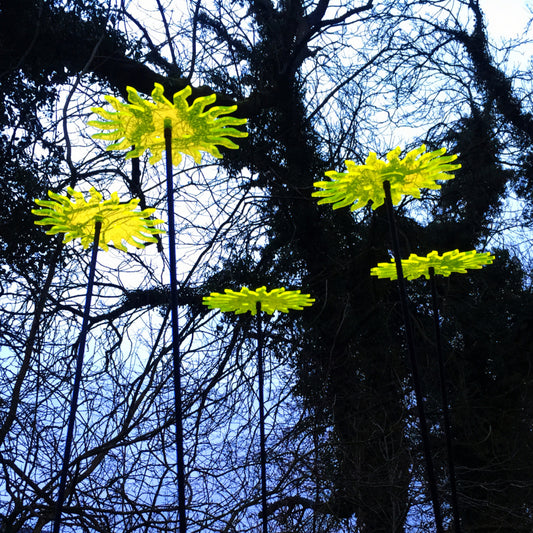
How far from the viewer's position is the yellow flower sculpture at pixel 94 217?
3.22ft

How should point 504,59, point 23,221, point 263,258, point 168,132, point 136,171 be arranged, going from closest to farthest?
point 168,132 → point 23,221 → point 136,171 → point 263,258 → point 504,59

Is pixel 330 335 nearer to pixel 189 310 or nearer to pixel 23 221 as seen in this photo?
pixel 189 310

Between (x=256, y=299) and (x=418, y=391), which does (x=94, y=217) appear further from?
(x=418, y=391)

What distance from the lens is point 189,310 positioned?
239 centimetres

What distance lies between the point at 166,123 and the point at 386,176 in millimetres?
358

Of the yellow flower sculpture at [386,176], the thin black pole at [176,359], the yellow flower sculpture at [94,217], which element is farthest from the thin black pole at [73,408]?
the yellow flower sculpture at [386,176]

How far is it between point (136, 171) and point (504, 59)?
1.98 meters

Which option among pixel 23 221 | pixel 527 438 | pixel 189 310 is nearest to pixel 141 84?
pixel 23 221

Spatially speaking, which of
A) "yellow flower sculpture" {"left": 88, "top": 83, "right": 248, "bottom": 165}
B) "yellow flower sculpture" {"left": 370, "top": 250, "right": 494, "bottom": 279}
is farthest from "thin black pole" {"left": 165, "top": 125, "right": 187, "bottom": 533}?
"yellow flower sculpture" {"left": 370, "top": 250, "right": 494, "bottom": 279}

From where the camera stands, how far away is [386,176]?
0.96 meters

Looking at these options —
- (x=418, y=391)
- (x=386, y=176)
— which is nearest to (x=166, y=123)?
(x=386, y=176)

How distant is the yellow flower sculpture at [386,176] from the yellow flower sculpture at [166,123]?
0.18m

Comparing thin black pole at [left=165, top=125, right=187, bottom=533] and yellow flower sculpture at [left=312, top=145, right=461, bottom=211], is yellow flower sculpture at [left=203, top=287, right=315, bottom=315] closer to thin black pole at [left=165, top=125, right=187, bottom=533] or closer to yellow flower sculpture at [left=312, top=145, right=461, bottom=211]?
yellow flower sculpture at [left=312, top=145, right=461, bottom=211]

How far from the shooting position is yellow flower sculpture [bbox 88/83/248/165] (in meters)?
0.87
